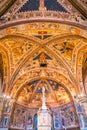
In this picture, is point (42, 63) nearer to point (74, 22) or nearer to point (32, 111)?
point (32, 111)

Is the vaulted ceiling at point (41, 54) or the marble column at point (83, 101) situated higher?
the vaulted ceiling at point (41, 54)

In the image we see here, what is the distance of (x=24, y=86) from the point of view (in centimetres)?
1803

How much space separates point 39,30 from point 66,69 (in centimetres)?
433

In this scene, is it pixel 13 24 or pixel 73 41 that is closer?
pixel 13 24

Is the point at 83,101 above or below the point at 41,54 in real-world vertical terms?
below

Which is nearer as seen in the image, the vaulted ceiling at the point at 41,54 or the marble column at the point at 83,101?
the vaulted ceiling at the point at 41,54

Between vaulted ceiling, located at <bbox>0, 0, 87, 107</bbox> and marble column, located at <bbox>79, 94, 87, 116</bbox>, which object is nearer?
vaulted ceiling, located at <bbox>0, 0, 87, 107</bbox>

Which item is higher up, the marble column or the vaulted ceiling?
the vaulted ceiling

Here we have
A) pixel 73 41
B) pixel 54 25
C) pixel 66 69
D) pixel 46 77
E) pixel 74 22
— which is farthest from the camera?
pixel 46 77

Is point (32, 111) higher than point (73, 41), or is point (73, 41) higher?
point (73, 41)

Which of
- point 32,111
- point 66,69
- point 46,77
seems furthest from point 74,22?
point 32,111

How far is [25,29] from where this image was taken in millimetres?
13062

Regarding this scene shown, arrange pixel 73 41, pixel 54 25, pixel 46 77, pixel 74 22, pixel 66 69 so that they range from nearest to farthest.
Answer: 1. pixel 74 22
2. pixel 54 25
3. pixel 73 41
4. pixel 66 69
5. pixel 46 77

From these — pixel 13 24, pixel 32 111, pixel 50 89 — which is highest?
pixel 13 24
